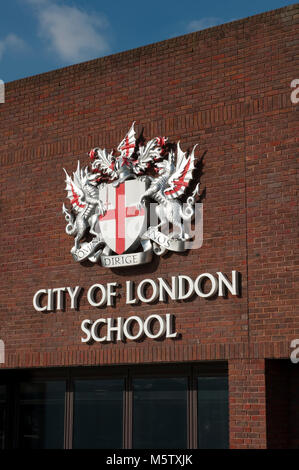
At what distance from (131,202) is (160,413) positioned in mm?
3389

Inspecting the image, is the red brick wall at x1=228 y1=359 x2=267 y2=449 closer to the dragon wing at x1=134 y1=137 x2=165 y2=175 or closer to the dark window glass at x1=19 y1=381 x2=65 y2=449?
the dragon wing at x1=134 y1=137 x2=165 y2=175

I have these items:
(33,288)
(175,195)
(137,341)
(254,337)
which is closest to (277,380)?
(254,337)

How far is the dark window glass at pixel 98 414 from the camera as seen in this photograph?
42.4 ft

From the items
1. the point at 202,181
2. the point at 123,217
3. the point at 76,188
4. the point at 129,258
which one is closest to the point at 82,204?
the point at 76,188

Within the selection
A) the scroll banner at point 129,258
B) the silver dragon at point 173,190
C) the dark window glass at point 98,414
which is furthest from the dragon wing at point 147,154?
the dark window glass at point 98,414

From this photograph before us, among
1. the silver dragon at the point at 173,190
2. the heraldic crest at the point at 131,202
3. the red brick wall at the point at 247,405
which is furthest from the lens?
the heraldic crest at the point at 131,202

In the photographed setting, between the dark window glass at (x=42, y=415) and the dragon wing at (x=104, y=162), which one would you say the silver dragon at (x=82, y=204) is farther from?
the dark window glass at (x=42, y=415)

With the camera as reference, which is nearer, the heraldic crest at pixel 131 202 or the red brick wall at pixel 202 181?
the red brick wall at pixel 202 181

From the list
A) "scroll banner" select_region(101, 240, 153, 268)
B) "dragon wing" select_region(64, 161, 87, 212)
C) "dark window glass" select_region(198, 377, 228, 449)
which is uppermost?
"dragon wing" select_region(64, 161, 87, 212)

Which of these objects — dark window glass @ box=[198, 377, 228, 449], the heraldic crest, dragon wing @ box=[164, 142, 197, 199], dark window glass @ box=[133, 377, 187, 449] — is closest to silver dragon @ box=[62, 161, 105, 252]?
the heraldic crest

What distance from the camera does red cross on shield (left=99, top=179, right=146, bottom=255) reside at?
12430mm

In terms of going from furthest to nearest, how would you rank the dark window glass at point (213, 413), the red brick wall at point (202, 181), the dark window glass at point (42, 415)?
the dark window glass at point (42, 415) < the dark window glass at point (213, 413) < the red brick wall at point (202, 181)

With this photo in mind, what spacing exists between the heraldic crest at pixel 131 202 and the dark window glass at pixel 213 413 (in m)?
2.13

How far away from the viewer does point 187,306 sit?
466 inches
